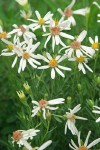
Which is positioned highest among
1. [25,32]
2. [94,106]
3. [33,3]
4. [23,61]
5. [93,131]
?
[33,3]

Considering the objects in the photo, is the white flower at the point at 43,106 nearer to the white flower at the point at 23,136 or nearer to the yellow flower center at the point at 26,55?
the white flower at the point at 23,136

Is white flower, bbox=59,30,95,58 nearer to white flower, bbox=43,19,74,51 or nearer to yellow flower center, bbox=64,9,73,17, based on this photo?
white flower, bbox=43,19,74,51

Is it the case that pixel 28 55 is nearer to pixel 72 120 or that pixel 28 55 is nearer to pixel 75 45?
pixel 75 45

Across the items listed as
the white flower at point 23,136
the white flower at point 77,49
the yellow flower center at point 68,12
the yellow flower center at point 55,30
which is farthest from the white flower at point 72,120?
the yellow flower center at point 68,12

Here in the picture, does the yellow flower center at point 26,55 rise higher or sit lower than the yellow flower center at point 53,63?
higher

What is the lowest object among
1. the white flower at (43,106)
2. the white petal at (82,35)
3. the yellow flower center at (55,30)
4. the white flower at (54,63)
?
the white flower at (43,106)

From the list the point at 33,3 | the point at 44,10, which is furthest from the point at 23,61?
the point at 33,3

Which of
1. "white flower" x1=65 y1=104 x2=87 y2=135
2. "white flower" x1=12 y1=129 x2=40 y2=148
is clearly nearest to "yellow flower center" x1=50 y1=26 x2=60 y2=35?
"white flower" x1=65 y1=104 x2=87 y2=135

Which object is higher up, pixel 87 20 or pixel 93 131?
pixel 87 20

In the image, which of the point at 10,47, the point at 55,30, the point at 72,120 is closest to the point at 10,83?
the point at 10,47

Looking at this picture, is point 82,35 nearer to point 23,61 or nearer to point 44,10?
point 23,61

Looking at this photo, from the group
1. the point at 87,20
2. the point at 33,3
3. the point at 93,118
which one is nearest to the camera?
the point at 93,118
